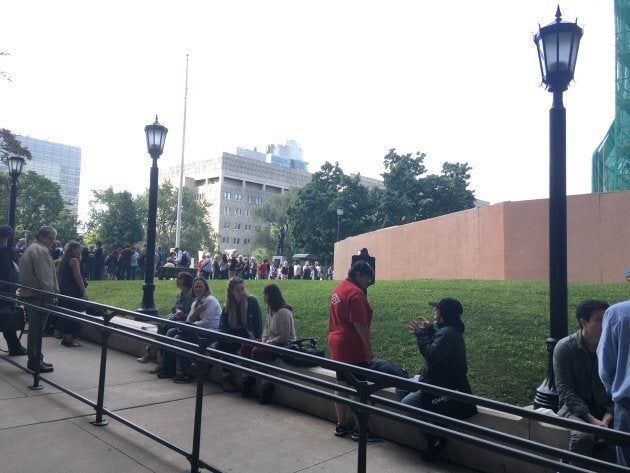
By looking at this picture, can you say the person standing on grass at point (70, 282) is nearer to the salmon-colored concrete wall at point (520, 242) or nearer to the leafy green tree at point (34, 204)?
the salmon-colored concrete wall at point (520, 242)

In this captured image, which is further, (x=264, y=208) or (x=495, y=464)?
(x=264, y=208)

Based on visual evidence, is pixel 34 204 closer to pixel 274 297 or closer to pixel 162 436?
pixel 274 297

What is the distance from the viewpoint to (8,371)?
22.6ft

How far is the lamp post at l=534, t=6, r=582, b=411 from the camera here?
5113 mm

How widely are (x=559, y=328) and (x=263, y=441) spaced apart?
2.92 m

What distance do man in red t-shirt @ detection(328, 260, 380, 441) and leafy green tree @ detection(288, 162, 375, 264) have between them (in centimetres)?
4726

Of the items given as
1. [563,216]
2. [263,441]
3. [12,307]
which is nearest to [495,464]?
[263,441]

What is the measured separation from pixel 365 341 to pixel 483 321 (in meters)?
4.52

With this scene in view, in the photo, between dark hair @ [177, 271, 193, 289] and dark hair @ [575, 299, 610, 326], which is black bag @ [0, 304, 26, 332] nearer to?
dark hair @ [177, 271, 193, 289]

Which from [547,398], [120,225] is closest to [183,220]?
[120,225]

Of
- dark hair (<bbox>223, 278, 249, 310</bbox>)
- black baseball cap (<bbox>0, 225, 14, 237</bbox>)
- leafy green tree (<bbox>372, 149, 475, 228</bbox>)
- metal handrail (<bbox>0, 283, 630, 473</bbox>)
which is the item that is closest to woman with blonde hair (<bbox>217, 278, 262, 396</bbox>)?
dark hair (<bbox>223, 278, 249, 310</bbox>)

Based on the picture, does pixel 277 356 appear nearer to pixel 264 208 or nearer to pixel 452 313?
pixel 452 313

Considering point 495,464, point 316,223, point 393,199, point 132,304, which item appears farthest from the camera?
point 316,223

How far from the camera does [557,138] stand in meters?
5.32
